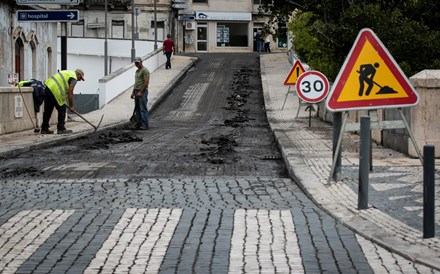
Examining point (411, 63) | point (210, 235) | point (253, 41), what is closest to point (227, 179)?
point (210, 235)

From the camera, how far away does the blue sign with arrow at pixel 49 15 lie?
81.6 ft

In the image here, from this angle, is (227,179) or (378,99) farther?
(227,179)

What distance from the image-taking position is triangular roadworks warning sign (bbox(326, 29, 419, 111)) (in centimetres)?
1097

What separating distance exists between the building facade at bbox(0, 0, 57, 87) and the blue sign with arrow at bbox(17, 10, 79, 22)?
7.06 metres

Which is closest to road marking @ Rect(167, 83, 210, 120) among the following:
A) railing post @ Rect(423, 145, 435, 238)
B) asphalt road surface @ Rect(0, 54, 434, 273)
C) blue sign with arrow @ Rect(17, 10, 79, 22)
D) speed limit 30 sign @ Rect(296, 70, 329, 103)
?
blue sign with arrow @ Rect(17, 10, 79, 22)

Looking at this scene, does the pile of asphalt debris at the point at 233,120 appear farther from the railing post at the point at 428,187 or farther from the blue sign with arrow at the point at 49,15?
the railing post at the point at 428,187

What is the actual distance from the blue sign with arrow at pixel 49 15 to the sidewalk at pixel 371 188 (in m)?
5.97

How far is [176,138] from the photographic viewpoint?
22.5 m

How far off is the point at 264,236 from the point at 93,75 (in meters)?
55.3

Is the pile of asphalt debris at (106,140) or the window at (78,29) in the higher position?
the window at (78,29)

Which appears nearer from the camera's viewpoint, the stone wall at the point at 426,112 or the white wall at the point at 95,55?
the stone wall at the point at 426,112

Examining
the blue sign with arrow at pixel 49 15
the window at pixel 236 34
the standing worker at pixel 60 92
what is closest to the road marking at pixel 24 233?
the standing worker at pixel 60 92

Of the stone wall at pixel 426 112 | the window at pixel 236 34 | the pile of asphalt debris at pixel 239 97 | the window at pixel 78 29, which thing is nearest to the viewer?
the stone wall at pixel 426 112

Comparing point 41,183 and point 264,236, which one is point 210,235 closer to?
→ point 264,236
